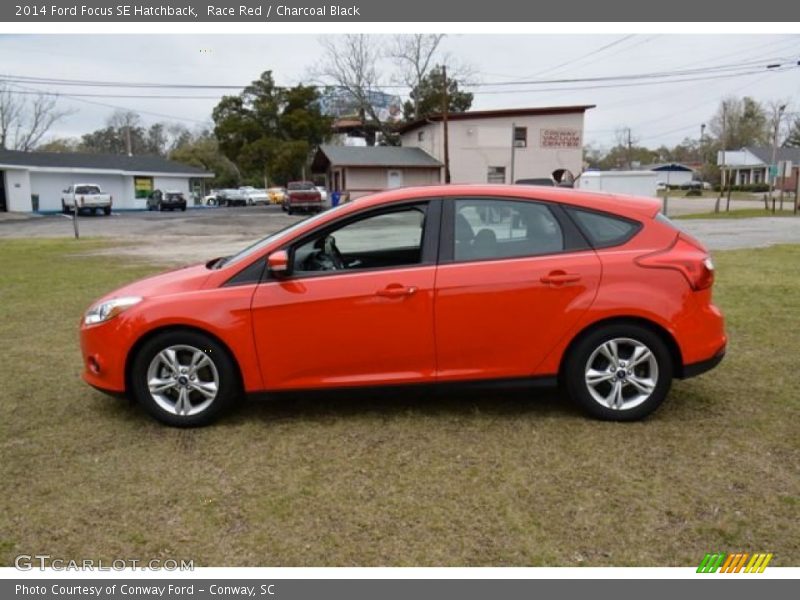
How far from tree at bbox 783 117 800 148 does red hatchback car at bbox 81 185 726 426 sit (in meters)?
103

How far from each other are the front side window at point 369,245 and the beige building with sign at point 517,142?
37.6 meters

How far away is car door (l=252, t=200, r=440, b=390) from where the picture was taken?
410 centimetres

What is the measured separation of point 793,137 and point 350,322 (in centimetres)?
10822

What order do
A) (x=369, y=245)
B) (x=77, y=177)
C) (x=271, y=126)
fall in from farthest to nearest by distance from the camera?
(x=271, y=126) → (x=77, y=177) → (x=369, y=245)

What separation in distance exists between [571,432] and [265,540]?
2.07 metres

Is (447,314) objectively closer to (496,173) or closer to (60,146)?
(496,173)

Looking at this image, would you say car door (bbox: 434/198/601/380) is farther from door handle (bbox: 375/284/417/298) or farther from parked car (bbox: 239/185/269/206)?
parked car (bbox: 239/185/269/206)

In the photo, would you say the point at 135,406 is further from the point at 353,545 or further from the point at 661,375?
the point at 661,375

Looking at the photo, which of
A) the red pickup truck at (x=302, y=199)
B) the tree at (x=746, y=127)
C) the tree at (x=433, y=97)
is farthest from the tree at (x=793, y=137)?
the red pickup truck at (x=302, y=199)

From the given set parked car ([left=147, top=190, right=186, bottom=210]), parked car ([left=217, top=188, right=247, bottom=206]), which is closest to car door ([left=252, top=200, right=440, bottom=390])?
parked car ([left=147, top=190, right=186, bottom=210])

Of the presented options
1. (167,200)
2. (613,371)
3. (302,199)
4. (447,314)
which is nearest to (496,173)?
(302,199)

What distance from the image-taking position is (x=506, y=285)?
13.4 feet

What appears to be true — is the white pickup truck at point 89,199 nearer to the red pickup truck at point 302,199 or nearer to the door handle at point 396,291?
the red pickup truck at point 302,199

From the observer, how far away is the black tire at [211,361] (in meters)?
4.15
